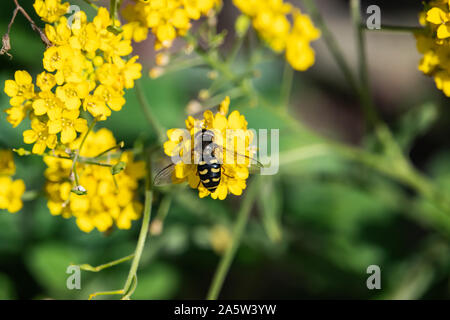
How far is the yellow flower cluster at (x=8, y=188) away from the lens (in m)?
1.81

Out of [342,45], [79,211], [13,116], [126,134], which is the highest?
[342,45]

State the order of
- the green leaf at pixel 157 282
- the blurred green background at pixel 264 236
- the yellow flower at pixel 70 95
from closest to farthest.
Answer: the yellow flower at pixel 70 95, the blurred green background at pixel 264 236, the green leaf at pixel 157 282

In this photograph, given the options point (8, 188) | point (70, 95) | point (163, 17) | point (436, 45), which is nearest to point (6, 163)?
point (8, 188)

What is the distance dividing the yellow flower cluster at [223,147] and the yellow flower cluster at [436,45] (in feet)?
2.06

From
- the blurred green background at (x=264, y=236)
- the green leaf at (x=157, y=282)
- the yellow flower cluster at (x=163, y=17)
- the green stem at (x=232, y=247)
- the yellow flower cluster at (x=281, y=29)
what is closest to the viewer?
the yellow flower cluster at (x=163, y=17)

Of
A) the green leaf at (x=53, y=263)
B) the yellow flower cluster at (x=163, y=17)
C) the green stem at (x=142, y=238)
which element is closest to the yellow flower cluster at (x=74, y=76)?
the yellow flower cluster at (x=163, y=17)

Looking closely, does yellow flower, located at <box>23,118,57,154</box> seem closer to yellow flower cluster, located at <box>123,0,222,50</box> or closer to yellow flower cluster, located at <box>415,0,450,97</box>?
yellow flower cluster, located at <box>123,0,222,50</box>

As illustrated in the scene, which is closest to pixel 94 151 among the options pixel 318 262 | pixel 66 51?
pixel 66 51

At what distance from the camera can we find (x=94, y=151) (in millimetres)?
1875

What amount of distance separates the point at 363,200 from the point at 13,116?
6.43ft

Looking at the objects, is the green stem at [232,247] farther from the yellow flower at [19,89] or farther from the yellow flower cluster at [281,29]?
the yellow flower at [19,89]

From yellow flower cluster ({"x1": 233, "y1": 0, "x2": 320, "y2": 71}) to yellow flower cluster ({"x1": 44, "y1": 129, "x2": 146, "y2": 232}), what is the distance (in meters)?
0.78
